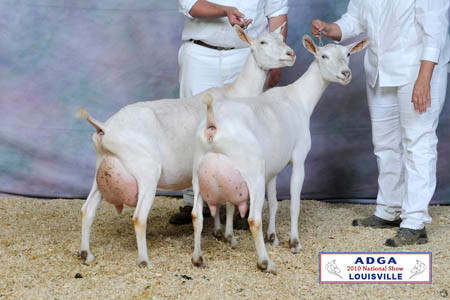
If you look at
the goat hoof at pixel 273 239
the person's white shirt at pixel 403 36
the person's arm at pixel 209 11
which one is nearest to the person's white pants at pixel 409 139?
the person's white shirt at pixel 403 36

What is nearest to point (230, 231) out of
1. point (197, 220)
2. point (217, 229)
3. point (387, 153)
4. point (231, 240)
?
point (231, 240)

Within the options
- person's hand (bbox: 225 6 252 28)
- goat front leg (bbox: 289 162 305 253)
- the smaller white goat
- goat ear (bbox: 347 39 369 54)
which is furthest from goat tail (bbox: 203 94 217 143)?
goat ear (bbox: 347 39 369 54)

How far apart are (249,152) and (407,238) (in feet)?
4.51

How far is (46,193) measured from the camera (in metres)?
5.70

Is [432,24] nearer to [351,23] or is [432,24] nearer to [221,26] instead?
[351,23]

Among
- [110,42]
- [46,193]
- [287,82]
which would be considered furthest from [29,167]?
[287,82]

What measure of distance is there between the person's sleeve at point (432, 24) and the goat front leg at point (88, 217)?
2112 mm

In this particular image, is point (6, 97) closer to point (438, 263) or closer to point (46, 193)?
point (46, 193)

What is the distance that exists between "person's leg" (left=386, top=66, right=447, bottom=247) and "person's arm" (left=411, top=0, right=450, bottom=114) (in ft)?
0.50

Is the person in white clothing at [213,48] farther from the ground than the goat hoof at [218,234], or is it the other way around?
the person in white clothing at [213,48]

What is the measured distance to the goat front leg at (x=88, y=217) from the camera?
3682 mm

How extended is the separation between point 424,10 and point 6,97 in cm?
355

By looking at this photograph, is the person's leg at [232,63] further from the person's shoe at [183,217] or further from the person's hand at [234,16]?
the person's shoe at [183,217]

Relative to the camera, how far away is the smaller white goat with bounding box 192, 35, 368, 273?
333 cm
